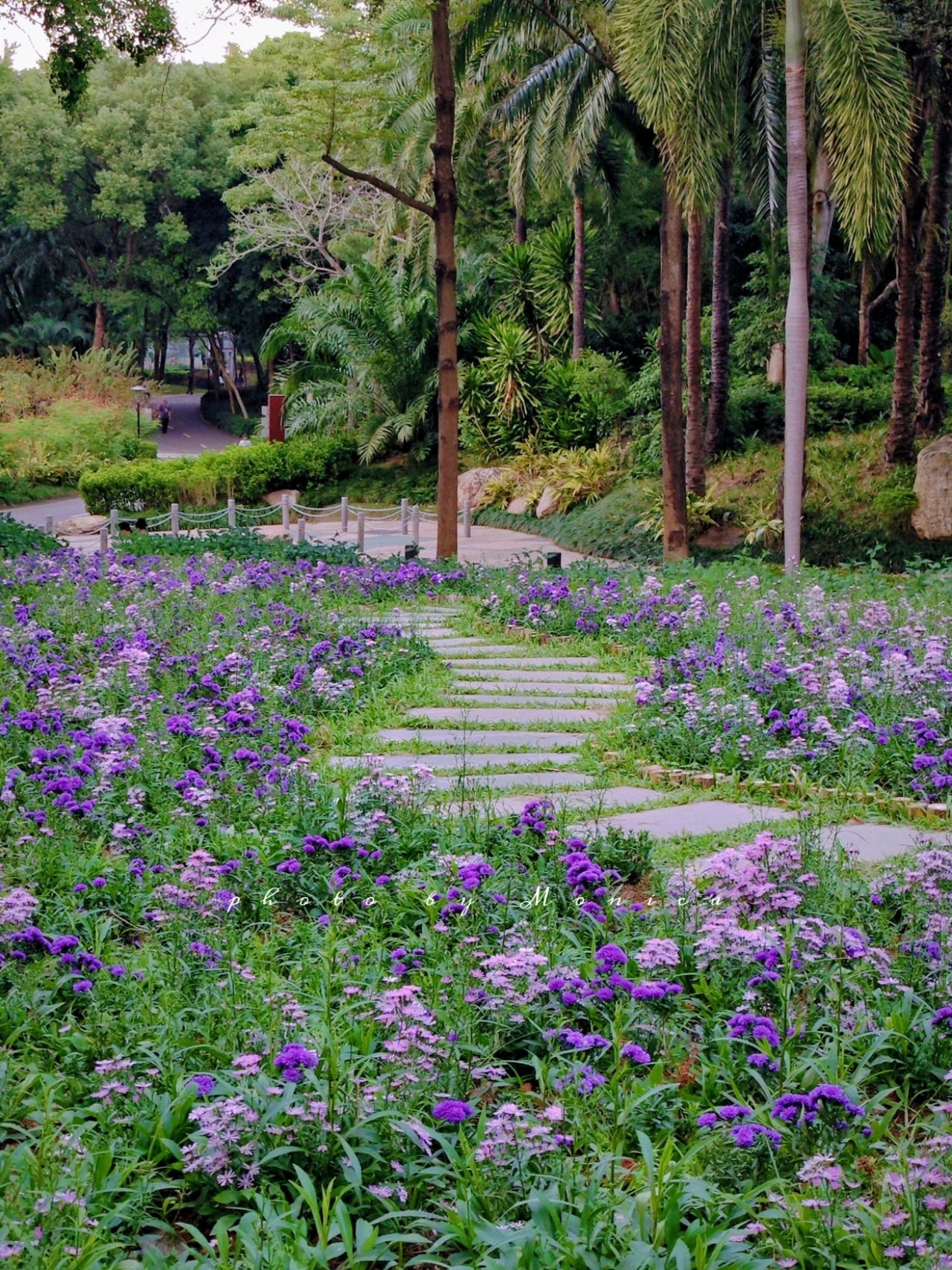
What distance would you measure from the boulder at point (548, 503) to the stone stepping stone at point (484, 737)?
617 inches

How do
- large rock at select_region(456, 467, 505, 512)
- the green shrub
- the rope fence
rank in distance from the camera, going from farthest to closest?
large rock at select_region(456, 467, 505, 512) < the rope fence < the green shrub

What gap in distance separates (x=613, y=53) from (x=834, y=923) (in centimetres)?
1712

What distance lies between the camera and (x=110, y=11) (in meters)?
15.5

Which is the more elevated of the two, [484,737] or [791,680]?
[791,680]

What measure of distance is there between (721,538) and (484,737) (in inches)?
474

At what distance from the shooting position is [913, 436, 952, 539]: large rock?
1642 centimetres

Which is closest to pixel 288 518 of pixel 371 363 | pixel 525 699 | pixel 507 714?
pixel 371 363

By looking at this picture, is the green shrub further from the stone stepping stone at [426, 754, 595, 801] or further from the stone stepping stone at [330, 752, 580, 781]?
the stone stepping stone at [426, 754, 595, 801]

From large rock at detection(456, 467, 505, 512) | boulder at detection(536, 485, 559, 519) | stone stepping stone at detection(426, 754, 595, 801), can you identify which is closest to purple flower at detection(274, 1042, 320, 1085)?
stone stepping stone at detection(426, 754, 595, 801)

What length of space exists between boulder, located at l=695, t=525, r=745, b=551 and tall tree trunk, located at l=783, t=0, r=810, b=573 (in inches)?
122

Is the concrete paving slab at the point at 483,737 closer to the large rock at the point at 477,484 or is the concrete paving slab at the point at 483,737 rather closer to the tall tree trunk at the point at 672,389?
the tall tree trunk at the point at 672,389

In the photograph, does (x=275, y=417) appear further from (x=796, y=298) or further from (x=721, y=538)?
(x=796, y=298)

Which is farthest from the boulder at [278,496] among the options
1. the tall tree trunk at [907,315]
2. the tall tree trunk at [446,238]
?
the tall tree trunk at [907,315]

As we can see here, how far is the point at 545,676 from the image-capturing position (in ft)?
28.5
